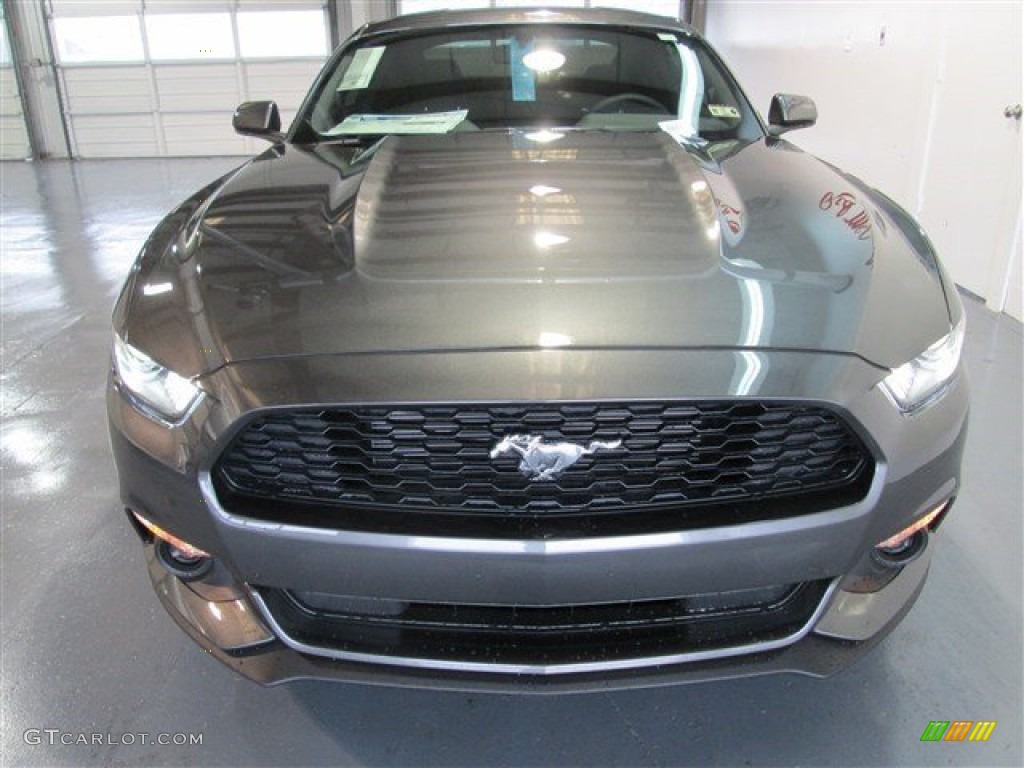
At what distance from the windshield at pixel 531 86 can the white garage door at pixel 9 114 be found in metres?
9.36

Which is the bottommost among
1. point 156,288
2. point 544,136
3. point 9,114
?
point 9,114

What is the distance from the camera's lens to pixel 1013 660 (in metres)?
1.54

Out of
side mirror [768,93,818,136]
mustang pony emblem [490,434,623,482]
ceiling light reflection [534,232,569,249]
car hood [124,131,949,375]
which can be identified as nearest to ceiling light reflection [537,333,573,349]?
car hood [124,131,949,375]

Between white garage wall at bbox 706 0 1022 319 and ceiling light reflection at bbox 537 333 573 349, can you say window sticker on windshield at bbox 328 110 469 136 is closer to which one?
ceiling light reflection at bbox 537 333 573 349

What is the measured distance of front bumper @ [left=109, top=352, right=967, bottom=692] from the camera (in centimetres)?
106

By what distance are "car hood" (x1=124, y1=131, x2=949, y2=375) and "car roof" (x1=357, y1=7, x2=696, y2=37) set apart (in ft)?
2.68

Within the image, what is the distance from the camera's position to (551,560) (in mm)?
1056

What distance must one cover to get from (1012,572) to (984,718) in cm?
51

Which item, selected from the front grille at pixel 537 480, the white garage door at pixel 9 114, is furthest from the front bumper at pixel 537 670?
the white garage door at pixel 9 114

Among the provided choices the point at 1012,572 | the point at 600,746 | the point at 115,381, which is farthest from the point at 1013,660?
the point at 115,381

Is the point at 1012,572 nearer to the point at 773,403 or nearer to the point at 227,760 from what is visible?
the point at 773,403

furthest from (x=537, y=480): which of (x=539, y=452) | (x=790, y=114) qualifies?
(x=790, y=114)
